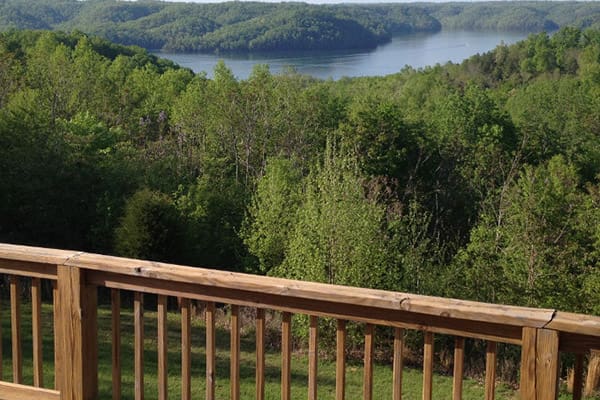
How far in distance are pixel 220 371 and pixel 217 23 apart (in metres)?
109

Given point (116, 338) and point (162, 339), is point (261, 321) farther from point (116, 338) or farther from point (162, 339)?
point (116, 338)

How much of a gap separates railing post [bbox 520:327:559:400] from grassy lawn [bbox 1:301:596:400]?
A: 6.11 m

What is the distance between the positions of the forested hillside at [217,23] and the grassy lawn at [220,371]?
7708 centimetres

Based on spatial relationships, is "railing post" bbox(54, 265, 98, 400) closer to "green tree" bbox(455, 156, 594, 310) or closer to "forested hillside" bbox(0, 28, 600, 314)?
"forested hillside" bbox(0, 28, 600, 314)

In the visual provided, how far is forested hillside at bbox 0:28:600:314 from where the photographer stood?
70.0 feet

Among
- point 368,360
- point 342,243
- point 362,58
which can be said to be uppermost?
point 362,58

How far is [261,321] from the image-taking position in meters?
3.26

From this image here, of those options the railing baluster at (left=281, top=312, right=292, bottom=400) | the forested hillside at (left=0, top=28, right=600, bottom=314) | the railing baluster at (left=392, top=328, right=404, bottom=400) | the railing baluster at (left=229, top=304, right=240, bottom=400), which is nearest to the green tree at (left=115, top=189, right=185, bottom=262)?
the forested hillside at (left=0, top=28, right=600, bottom=314)

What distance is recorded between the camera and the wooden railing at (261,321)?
2892 millimetres

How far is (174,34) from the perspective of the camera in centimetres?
10662

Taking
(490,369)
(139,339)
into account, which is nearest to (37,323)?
(139,339)

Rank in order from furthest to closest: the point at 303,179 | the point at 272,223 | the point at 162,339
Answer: the point at 303,179
the point at 272,223
the point at 162,339

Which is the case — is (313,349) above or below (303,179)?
above

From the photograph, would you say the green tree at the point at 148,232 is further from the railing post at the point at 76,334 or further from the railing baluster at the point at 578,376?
the railing baluster at the point at 578,376
